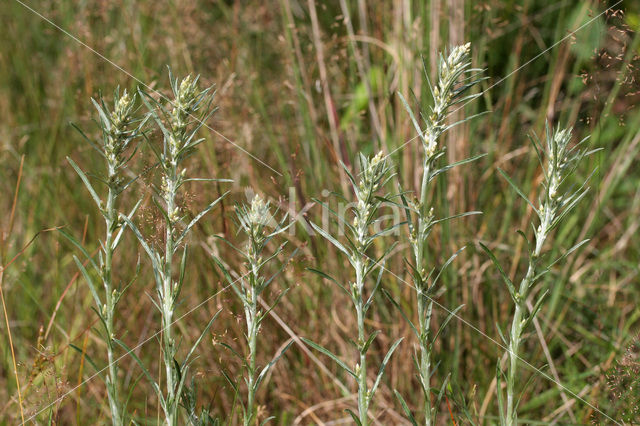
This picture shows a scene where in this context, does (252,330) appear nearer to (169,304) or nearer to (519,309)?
(169,304)

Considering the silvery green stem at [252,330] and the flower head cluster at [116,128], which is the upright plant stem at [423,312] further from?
the flower head cluster at [116,128]

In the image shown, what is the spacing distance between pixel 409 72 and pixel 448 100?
1231 mm

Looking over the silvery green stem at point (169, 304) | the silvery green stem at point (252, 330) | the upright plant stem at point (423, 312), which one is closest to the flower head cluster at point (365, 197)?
the upright plant stem at point (423, 312)

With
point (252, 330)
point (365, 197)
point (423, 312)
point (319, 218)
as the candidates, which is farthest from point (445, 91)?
point (319, 218)

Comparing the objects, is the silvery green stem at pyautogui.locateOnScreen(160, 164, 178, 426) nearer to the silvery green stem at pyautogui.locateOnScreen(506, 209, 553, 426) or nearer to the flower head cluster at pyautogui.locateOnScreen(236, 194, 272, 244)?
the flower head cluster at pyautogui.locateOnScreen(236, 194, 272, 244)

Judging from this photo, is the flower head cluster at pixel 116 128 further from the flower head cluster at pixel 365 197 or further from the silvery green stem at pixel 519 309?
the silvery green stem at pixel 519 309

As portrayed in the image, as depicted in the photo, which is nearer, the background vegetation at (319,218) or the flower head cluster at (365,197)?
the flower head cluster at (365,197)

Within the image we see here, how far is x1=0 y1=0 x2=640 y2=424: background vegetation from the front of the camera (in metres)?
1.84

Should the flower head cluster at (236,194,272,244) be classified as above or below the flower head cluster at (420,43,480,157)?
below

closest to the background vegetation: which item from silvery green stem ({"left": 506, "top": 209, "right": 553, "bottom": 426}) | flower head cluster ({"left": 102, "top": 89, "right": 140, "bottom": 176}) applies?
silvery green stem ({"left": 506, "top": 209, "right": 553, "bottom": 426})

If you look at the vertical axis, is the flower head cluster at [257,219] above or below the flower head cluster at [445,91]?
below

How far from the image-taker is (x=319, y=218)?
2.20m

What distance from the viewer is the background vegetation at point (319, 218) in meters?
1.84

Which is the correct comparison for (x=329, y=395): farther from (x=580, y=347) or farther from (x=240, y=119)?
(x=240, y=119)
